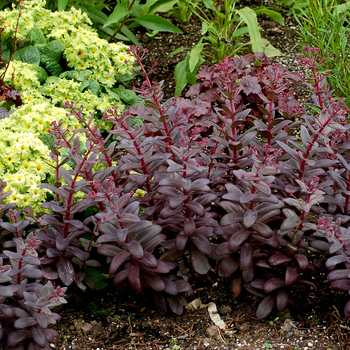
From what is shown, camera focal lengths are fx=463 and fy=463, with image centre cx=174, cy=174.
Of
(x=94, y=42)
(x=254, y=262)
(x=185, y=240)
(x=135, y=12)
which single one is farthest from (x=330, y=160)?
(x=135, y=12)

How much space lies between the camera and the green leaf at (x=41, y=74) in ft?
11.0

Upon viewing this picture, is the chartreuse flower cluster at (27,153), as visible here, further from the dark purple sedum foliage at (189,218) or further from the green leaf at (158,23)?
the green leaf at (158,23)

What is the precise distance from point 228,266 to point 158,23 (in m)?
2.51

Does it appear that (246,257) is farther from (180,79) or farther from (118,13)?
(118,13)

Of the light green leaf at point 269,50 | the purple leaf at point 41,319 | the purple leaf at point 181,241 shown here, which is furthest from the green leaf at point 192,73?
the purple leaf at point 41,319

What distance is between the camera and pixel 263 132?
2.38m

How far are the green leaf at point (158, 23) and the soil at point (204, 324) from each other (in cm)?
231

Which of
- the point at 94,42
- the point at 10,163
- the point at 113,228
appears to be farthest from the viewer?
the point at 94,42

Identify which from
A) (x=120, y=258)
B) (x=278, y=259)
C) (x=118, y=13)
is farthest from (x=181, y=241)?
(x=118, y=13)

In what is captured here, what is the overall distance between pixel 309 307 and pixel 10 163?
171 centimetres

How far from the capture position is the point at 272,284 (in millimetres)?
2164

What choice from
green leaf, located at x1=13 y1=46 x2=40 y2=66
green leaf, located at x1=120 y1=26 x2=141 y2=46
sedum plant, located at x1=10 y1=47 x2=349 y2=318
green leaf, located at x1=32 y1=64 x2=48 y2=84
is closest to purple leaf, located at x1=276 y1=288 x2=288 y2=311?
sedum plant, located at x1=10 y1=47 x2=349 y2=318

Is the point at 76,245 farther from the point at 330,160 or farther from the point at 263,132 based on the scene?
the point at 330,160

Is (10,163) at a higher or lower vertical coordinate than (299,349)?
higher
